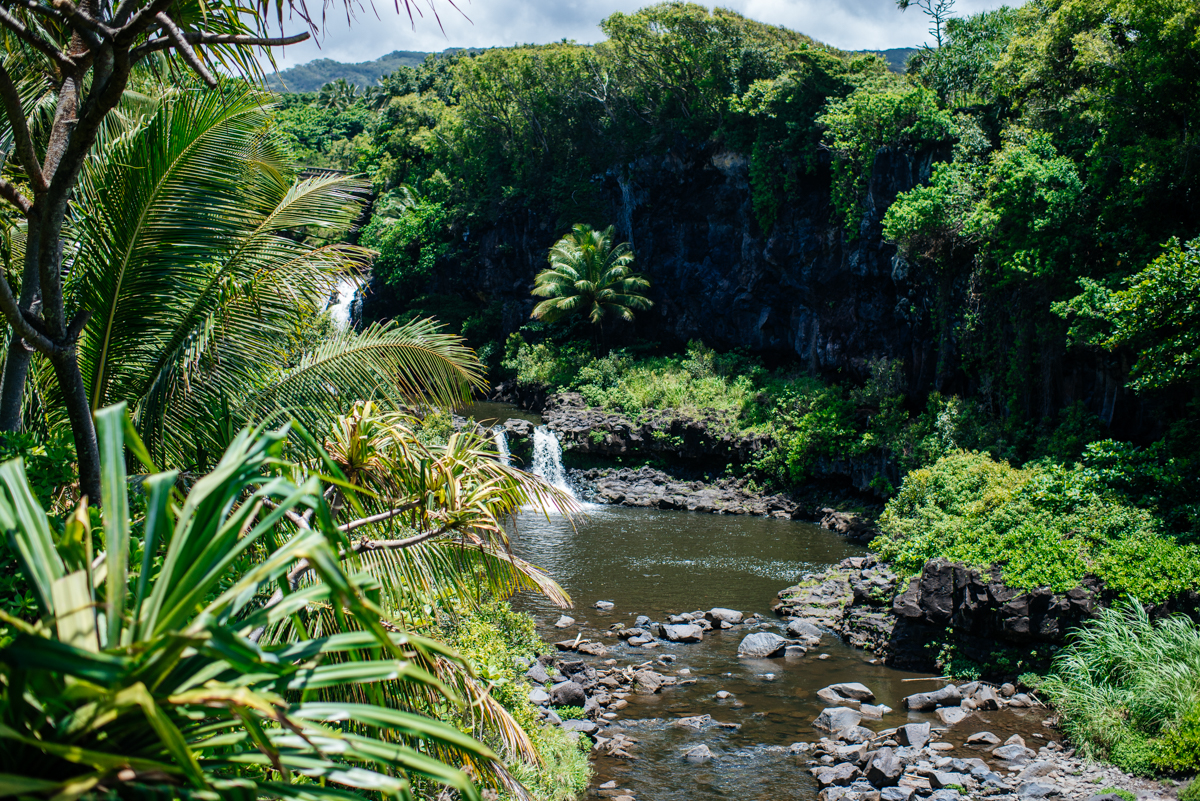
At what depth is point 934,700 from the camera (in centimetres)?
1005

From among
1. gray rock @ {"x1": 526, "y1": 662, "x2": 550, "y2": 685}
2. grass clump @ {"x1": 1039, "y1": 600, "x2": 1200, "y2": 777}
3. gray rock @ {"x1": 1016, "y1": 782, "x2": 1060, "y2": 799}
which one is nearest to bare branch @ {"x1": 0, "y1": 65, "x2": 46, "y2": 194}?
gray rock @ {"x1": 526, "y1": 662, "x2": 550, "y2": 685}

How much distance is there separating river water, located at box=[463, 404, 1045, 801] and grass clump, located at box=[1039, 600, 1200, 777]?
737mm

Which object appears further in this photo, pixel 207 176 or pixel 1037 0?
pixel 1037 0

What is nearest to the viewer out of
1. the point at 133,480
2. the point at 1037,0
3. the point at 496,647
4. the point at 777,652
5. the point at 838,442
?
the point at 133,480

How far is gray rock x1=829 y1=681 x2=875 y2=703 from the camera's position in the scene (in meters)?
10.4

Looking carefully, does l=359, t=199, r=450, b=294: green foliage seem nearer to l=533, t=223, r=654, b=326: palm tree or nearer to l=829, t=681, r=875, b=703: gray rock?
l=533, t=223, r=654, b=326: palm tree

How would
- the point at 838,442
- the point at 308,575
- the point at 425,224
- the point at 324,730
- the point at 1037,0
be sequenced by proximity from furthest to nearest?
1. the point at 425,224
2. the point at 838,442
3. the point at 1037,0
4. the point at 308,575
5. the point at 324,730

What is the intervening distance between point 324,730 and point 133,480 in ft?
9.53

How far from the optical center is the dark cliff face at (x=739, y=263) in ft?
70.9

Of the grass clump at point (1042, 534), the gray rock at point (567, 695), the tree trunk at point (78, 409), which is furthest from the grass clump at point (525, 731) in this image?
the grass clump at point (1042, 534)

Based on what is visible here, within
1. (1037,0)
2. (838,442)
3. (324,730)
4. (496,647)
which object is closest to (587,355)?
(838,442)

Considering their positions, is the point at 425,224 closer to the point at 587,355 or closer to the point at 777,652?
the point at 587,355

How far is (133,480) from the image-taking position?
4023 mm

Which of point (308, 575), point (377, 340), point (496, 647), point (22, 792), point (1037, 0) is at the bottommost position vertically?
point (496, 647)
